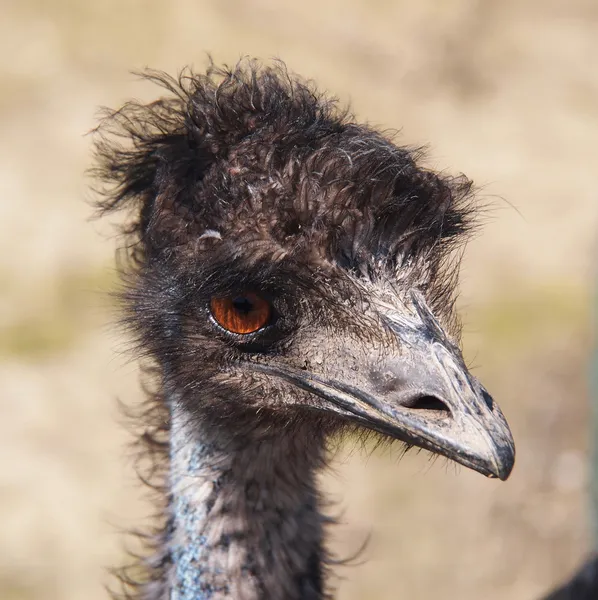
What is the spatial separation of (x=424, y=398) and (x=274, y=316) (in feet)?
1.24

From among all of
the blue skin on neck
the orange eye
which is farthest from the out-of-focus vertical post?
the orange eye

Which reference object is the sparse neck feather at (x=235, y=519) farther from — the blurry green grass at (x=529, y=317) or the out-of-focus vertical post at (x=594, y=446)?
the blurry green grass at (x=529, y=317)

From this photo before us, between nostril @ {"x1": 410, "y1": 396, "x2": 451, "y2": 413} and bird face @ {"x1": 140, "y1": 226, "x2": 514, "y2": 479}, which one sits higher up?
bird face @ {"x1": 140, "y1": 226, "x2": 514, "y2": 479}

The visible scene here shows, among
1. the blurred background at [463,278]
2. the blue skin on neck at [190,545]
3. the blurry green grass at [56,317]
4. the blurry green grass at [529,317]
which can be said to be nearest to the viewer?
the blue skin on neck at [190,545]

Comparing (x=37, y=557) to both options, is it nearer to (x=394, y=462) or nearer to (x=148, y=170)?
(x=394, y=462)

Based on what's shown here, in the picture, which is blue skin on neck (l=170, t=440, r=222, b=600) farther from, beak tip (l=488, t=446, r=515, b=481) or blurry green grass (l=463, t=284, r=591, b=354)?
blurry green grass (l=463, t=284, r=591, b=354)

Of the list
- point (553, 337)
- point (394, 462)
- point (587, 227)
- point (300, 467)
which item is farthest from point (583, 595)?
point (587, 227)

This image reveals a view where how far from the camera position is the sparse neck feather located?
2.36 meters

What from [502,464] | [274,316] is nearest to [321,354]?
[274,316]

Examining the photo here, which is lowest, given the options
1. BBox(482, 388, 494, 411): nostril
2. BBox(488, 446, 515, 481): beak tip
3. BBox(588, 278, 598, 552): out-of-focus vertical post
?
BBox(488, 446, 515, 481): beak tip

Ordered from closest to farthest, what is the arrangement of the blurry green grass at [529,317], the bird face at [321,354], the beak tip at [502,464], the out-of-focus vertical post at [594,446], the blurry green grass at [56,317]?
the beak tip at [502,464] → the bird face at [321,354] → the out-of-focus vertical post at [594,446] → the blurry green grass at [529,317] → the blurry green grass at [56,317]

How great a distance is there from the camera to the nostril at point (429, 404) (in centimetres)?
196

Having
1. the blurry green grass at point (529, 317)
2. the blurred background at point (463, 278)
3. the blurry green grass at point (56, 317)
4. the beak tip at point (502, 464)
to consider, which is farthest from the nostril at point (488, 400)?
the blurry green grass at point (56, 317)

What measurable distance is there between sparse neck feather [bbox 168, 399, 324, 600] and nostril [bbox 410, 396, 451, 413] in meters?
0.47
